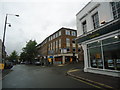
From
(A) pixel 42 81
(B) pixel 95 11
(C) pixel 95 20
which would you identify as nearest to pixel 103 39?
(C) pixel 95 20

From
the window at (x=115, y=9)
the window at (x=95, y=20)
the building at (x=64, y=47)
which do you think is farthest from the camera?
the building at (x=64, y=47)

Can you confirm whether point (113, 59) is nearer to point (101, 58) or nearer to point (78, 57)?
point (101, 58)

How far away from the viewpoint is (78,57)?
35.2 meters

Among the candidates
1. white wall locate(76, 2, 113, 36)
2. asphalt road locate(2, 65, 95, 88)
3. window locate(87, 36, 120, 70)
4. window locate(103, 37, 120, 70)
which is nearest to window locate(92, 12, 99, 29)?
white wall locate(76, 2, 113, 36)

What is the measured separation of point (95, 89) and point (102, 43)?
5157 mm

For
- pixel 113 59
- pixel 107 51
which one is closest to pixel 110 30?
pixel 107 51

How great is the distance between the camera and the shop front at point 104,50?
308 inches

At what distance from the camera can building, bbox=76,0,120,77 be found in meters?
7.91

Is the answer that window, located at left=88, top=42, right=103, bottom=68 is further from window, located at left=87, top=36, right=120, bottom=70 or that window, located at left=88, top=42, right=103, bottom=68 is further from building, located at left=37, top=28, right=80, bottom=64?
building, located at left=37, top=28, right=80, bottom=64

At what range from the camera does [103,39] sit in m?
9.12

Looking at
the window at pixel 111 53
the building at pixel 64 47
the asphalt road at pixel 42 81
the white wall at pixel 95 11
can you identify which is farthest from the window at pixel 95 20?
the building at pixel 64 47

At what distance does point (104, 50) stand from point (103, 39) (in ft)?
3.38

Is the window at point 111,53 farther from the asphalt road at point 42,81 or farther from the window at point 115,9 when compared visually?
the asphalt road at point 42,81

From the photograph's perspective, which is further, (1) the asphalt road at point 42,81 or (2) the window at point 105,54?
(2) the window at point 105,54
